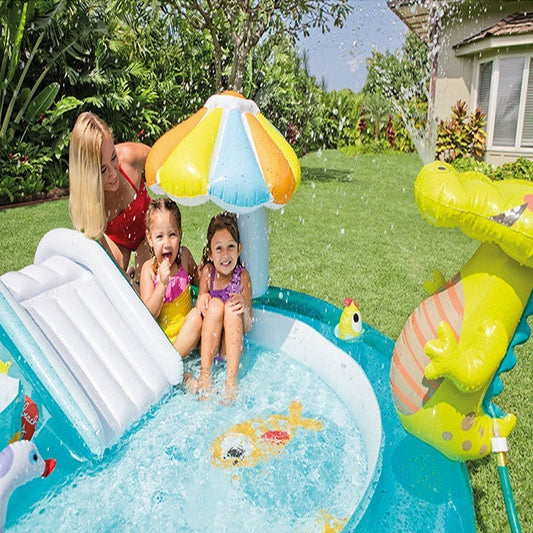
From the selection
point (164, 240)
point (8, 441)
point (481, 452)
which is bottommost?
point (8, 441)

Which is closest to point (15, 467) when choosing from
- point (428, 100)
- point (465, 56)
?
point (465, 56)

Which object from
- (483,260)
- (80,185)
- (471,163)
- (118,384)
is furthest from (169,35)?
(483,260)

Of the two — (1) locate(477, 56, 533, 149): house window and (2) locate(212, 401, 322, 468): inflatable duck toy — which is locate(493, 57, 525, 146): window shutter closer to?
(1) locate(477, 56, 533, 149): house window

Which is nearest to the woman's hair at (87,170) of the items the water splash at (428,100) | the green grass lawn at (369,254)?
the green grass lawn at (369,254)

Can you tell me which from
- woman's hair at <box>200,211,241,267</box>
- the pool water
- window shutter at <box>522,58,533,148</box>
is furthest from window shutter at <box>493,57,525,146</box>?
the pool water

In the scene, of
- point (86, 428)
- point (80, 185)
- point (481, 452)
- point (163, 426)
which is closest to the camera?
point (481, 452)

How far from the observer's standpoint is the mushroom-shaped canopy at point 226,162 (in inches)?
104

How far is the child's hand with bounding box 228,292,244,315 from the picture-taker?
3072 mm

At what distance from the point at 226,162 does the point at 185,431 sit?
1.42m

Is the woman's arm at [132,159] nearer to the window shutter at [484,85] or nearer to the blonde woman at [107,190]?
the blonde woman at [107,190]

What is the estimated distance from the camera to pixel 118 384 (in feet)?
8.97

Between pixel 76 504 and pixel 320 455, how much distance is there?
112 centimetres

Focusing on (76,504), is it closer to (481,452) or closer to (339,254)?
(481,452)

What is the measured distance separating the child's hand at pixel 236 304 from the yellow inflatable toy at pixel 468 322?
1285 mm
